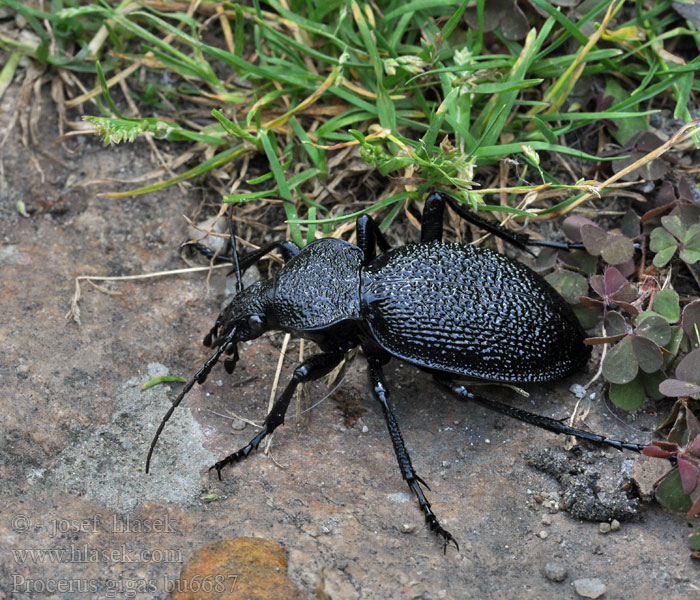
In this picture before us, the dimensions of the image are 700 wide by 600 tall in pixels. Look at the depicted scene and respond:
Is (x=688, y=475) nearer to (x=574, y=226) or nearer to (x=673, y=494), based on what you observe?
(x=673, y=494)

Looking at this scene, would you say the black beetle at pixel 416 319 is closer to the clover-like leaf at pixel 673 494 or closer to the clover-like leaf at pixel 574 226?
the clover-like leaf at pixel 673 494

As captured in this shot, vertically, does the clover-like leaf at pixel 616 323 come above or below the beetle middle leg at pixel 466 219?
below

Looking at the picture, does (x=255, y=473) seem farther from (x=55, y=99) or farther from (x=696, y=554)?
(x=55, y=99)

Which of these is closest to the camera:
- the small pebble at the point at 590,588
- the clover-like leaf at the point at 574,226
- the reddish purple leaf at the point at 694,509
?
the small pebble at the point at 590,588

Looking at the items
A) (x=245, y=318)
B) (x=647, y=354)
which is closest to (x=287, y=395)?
(x=245, y=318)

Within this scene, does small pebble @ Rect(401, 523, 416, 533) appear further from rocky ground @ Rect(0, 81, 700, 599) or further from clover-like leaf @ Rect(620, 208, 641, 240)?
clover-like leaf @ Rect(620, 208, 641, 240)

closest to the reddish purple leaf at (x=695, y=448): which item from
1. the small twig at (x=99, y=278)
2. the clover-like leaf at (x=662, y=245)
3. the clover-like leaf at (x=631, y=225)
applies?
the clover-like leaf at (x=662, y=245)

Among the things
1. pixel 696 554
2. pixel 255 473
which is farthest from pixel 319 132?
pixel 696 554

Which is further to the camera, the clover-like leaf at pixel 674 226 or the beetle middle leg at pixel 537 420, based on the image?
the clover-like leaf at pixel 674 226
